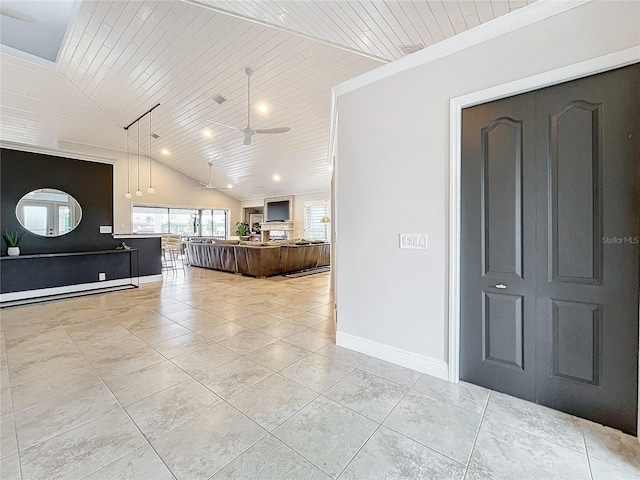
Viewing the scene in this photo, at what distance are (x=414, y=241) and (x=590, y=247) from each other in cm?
109

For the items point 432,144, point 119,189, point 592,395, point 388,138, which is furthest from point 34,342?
point 119,189

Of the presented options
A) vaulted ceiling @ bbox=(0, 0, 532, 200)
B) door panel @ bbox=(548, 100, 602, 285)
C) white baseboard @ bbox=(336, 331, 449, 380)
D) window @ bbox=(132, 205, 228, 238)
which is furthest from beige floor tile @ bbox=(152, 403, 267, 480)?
window @ bbox=(132, 205, 228, 238)

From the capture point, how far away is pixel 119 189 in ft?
30.7

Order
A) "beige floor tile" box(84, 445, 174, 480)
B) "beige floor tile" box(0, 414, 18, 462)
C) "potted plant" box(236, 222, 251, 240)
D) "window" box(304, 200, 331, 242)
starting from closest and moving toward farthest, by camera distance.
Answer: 1. "beige floor tile" box(84, 445, 174, 480)
2. "beige floor tile" box(0, 414, 18, 462)
3. "window" box(304, 200, 331, 242)
4. "potted plant" box(236, 222, 251, 240)

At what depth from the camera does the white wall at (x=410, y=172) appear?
1.80 meters

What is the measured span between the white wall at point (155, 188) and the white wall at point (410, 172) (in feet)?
27.1

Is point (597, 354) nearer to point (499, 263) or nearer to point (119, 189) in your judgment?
point (499, 263)

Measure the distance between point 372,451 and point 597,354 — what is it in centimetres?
153

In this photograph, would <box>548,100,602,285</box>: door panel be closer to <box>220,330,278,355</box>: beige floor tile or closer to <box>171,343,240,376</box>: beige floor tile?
<box>220,330,278,355</box>: beige floor tile

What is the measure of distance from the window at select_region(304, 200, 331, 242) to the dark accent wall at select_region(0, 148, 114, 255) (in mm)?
6668

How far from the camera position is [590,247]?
5.68 ft

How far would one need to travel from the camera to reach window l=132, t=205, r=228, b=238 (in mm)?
10758

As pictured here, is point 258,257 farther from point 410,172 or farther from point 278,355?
point 410,172

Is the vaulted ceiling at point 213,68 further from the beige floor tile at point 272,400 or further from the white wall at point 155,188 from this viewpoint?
the beige floor tile at point 272,400
